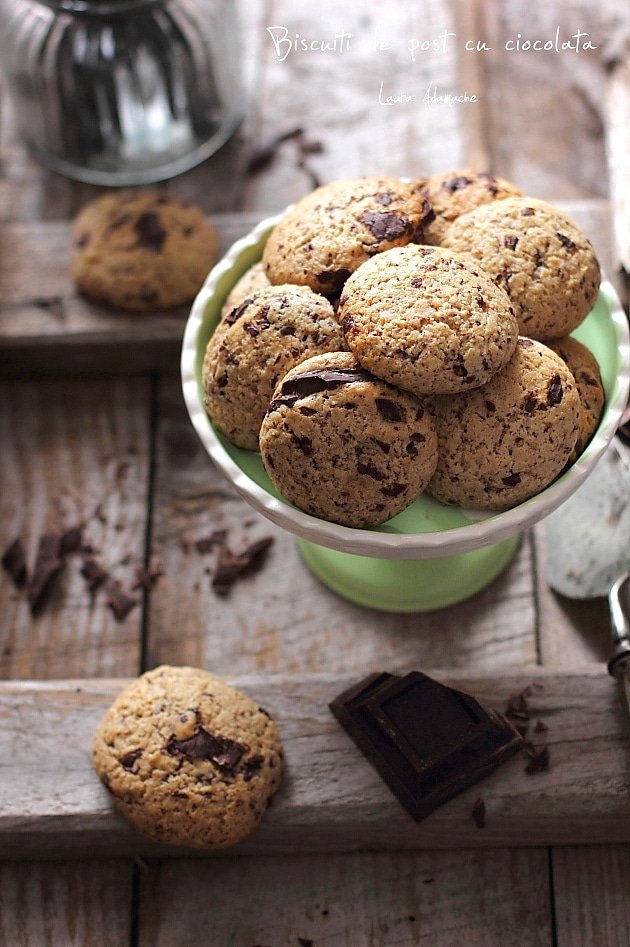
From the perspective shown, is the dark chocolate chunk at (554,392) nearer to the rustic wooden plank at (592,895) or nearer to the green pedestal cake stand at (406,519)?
the green pedestal cake stand at (406,519)

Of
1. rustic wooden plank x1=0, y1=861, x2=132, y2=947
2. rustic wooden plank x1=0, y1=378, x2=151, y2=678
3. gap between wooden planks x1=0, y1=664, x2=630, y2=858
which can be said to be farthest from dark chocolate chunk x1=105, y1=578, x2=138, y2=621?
rustic wooden plank x1=0, y1=861, x2=132, y2=947

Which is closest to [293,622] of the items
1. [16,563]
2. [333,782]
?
[333,782]

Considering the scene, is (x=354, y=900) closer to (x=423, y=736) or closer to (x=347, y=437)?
(x=423, y=736)

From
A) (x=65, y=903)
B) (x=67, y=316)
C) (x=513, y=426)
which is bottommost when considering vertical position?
(x=65, y=903)

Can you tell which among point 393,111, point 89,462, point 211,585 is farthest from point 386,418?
point 393,111

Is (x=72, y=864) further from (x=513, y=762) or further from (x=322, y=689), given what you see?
(x=513, y=762)

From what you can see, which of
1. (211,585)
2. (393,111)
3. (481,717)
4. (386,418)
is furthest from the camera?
(393,111)

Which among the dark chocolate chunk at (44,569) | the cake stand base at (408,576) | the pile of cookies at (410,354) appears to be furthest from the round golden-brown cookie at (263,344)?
the dark chocolate chunk at (44,569)

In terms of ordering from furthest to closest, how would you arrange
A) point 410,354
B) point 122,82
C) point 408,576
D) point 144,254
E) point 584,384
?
point 122,82 < point 144,254 < point 408,576 < point 584,384 < point 410,354
